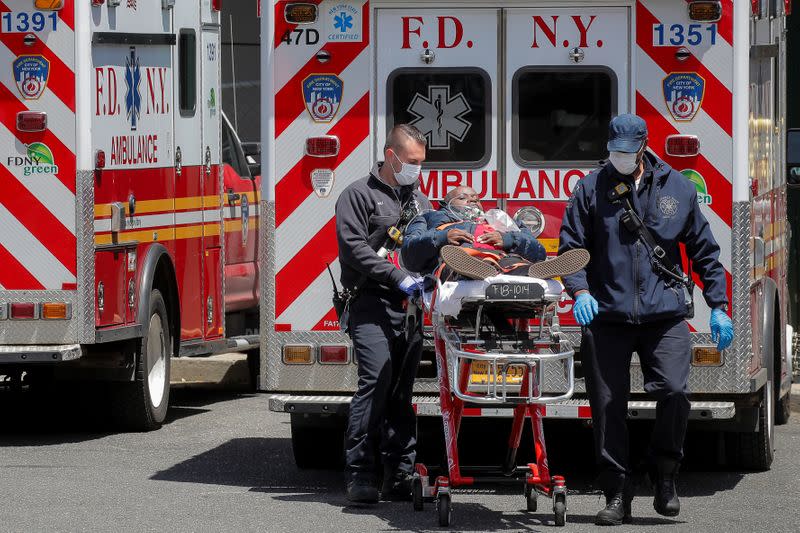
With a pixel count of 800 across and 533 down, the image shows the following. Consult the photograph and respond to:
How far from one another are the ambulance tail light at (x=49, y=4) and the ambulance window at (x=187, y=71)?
1.55m

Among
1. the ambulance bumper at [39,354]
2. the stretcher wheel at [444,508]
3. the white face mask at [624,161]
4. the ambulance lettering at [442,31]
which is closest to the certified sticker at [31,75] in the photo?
the ambulance bumper at [39,354]

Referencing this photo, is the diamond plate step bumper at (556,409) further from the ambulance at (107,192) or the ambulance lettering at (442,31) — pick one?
the ambulance at (107,192)

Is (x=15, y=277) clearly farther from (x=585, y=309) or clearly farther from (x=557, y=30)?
(x=585, y=309)

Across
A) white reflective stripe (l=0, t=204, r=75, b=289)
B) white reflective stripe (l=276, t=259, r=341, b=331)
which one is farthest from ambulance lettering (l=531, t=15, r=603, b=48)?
white reflective stripe (l=0, t=204, r=75, b=289)

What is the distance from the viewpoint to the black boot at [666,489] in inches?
323

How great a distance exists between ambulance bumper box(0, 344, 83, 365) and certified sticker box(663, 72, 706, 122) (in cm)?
388

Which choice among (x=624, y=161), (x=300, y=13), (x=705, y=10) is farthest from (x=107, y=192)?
(x=624, y=161)

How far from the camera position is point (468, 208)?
333 inches

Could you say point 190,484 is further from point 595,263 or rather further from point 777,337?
point 777,337

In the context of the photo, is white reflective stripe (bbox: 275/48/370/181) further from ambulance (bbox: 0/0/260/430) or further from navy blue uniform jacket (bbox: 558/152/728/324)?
ambulance (bbox: 0/0/260/430)

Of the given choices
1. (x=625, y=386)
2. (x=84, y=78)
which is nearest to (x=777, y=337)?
(x=625, y=386)

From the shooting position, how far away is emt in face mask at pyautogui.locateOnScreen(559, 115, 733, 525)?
26.6 feet

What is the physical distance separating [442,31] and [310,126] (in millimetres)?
826

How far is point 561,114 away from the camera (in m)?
9.34
